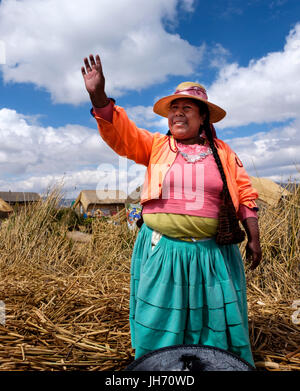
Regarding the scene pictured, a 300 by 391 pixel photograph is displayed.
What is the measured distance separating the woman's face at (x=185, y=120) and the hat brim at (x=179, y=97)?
0.04m

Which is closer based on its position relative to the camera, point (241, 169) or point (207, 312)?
point (207, 312)

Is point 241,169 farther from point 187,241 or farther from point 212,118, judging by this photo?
point 187,241

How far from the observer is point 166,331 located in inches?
64.6

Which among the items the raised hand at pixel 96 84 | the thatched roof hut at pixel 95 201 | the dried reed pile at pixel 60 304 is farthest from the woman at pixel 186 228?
the thatched roof hut at pixel 95 201

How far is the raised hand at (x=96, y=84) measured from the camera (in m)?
1.61

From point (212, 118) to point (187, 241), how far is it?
0.81 meters

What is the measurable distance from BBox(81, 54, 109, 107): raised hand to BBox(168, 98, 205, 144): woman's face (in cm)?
41

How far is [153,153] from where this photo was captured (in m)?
1.87

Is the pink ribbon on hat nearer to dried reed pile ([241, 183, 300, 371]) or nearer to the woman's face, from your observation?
the woman's face

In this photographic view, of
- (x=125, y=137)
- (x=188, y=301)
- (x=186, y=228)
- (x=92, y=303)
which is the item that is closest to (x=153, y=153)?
(x=125, y=137)

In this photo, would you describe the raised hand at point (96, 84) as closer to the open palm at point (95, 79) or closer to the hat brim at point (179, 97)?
the open palm at point (95, 79)

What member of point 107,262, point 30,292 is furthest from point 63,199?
point 30,292

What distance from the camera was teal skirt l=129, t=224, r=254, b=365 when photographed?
1635mm
